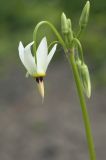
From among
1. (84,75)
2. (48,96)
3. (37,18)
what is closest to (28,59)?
(84,75)

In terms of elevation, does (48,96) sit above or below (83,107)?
below

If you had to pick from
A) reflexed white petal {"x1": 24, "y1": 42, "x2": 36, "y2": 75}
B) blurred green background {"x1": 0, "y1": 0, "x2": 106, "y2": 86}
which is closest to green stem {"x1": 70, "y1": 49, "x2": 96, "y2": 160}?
reflexed white petal {"x1": 24, "y1": 42, "x2": 36, "y2": 75}

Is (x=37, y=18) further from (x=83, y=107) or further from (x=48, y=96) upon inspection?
(x=48, y=96)

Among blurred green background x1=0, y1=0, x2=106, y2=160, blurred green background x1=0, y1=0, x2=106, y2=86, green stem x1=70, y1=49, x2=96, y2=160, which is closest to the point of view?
green stem x1=70, y1=49, x2=96, y2=160

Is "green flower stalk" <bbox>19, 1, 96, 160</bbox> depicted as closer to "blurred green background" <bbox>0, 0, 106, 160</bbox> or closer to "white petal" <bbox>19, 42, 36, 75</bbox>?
"white petal" <bbox>19, 42, 36, 75</bbox>

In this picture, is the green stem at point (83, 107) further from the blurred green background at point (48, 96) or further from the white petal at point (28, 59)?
the blurred green background at point (48, 96)

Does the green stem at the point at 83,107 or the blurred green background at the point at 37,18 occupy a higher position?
the blurred green background at the point at 37,18

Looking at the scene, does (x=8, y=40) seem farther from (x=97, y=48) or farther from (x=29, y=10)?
(x=97, y=48)

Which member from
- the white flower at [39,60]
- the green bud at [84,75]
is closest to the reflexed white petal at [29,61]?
the white flower at [39,60]
